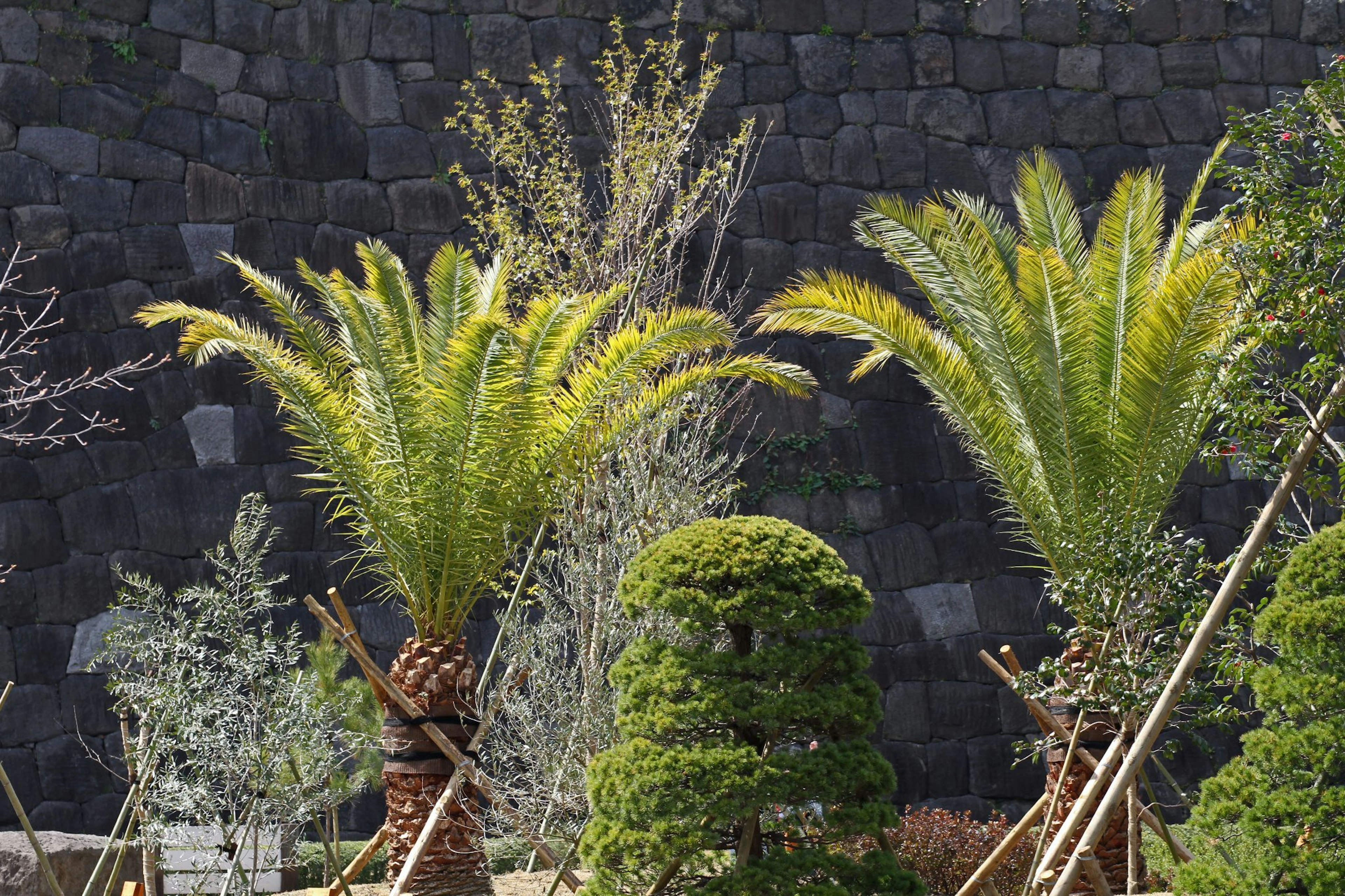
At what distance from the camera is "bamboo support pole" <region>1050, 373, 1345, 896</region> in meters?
4.38

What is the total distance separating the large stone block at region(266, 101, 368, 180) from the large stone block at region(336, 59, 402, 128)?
0.13 meters

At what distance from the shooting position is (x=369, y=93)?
1198 cm

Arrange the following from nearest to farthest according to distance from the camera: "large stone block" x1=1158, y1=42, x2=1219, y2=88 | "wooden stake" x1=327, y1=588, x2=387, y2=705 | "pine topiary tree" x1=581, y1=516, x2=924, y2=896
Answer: "pine topiary tree" x1=581, y1=516, x2=924, y2=896 → "wooden stake" x1=327, y1=588, x2=387, y2=705 → "large stone block" x1=1158, y1=42, x2=1219, y2=88

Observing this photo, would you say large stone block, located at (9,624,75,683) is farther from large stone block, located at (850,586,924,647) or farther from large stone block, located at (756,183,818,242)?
large stone block, located at (756,183,818,242)

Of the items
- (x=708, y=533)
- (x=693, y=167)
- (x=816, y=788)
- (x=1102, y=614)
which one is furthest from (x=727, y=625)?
(x=693, y=167)

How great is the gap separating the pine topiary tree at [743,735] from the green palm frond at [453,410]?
1739mm

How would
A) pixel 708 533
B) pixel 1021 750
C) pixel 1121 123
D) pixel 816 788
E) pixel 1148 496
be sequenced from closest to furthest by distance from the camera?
pixel 816 788 < pixel 708 533 < pixel 1148 496 < pixel 1021 750 < pixel 1121 123

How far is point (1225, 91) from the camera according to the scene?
43.6ft

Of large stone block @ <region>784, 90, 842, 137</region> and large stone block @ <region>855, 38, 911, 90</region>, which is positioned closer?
large stone block @ <region>784, 90, 842, 137</region>

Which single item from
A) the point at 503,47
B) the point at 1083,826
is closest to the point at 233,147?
the point at 503,47

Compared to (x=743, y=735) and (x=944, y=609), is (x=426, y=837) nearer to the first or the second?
(x=743, y=735)

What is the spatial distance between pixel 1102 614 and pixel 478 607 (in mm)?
6272

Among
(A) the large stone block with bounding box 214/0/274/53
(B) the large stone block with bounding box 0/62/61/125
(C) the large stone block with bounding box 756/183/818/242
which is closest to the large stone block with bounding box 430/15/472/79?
(A) the large stone block with bounding box 214/0/274/53

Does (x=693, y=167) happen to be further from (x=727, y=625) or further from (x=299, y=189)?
(x=727, y=625)
